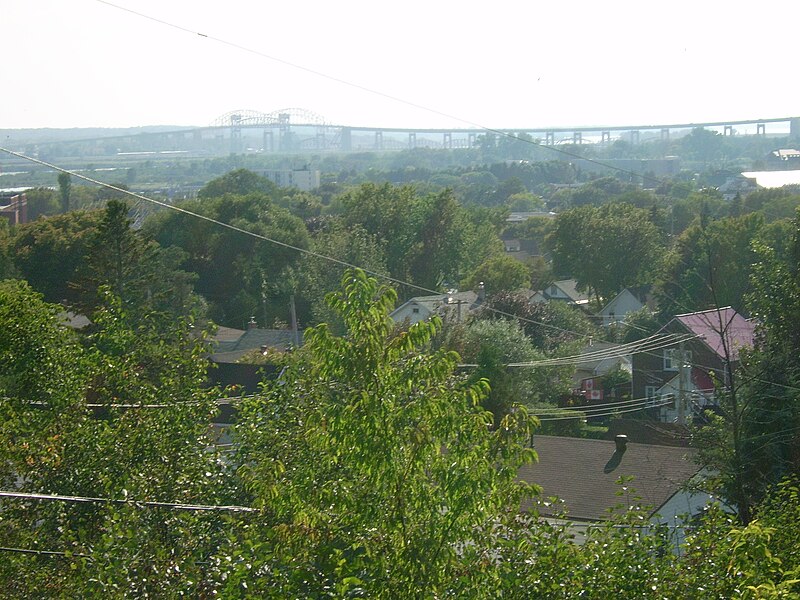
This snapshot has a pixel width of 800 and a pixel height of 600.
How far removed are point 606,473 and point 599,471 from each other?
0.12m

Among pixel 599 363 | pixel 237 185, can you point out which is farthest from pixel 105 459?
pixel 237 185

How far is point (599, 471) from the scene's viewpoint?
10672mm

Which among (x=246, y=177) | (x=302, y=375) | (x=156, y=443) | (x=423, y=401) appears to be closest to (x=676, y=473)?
(x=302, y=375)

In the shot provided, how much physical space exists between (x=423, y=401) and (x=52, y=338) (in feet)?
11.8

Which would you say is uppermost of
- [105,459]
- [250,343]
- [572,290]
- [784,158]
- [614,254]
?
[784,158]

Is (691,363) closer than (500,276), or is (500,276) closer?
(691,363)

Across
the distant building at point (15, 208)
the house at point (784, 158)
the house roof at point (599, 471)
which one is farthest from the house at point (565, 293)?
the house at point (784, 158)

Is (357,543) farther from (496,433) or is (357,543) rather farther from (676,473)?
(676,473)

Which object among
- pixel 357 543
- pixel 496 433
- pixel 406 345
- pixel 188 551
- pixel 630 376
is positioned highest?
pixel 406 345

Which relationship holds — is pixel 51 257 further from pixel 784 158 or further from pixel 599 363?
pixel 784 158

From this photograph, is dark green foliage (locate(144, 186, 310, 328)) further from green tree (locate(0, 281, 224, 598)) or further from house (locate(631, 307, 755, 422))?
green tree (locate(0, 281, 224, 598))

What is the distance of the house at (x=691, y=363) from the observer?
1482 centimetres

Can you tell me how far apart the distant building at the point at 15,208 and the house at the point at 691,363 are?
128 feet

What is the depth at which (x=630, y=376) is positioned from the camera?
21.6m
